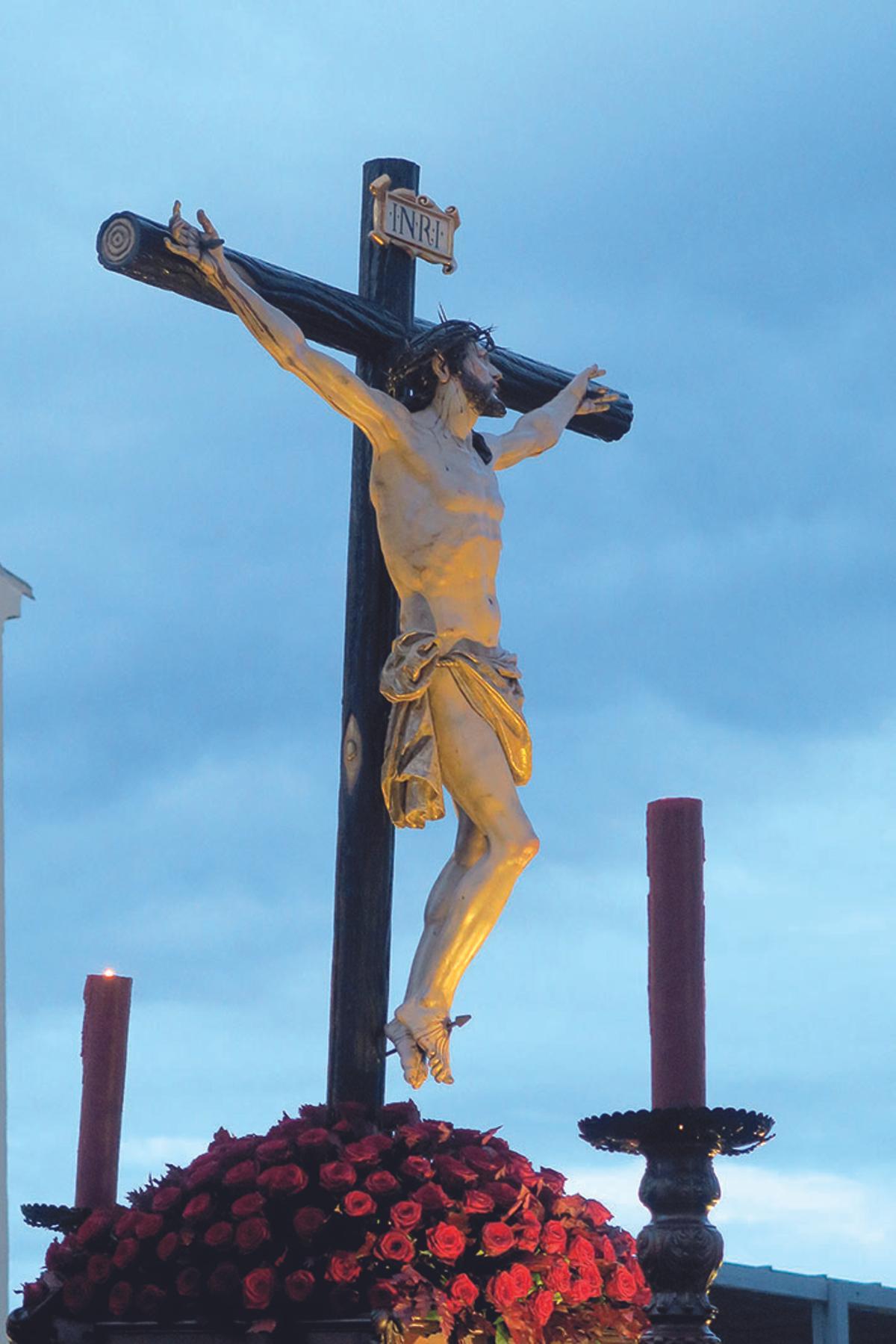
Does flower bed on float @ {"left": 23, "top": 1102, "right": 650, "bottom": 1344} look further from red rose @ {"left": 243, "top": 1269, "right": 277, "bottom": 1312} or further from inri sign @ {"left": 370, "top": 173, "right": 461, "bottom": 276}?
inri sign @ {"left": 370, "top": 173, "right": 461, "bottom": 276}

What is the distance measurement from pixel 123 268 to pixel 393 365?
83cm

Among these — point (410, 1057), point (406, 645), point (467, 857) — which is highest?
point (406, 645)

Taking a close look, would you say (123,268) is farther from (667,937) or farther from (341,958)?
(667,937)

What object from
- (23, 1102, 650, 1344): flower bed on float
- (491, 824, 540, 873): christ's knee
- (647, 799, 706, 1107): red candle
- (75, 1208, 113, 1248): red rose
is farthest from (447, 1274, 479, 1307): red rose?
(491, 824, 540, 873): christ's knee

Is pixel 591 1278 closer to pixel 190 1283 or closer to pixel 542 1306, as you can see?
pixel 542 1306

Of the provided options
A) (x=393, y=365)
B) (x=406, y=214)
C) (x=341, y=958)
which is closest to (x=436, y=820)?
(x=341, y=958)

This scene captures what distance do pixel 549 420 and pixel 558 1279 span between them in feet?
8.73

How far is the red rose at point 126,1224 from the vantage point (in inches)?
202

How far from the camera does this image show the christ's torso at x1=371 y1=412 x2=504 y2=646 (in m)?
5.70

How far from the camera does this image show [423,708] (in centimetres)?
564

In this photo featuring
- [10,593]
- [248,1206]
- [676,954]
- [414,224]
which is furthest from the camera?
[10,593]

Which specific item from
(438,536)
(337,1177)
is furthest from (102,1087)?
(438,536)

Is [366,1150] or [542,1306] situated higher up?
[366,1150]

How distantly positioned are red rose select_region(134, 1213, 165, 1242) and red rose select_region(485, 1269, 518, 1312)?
2.57ft
